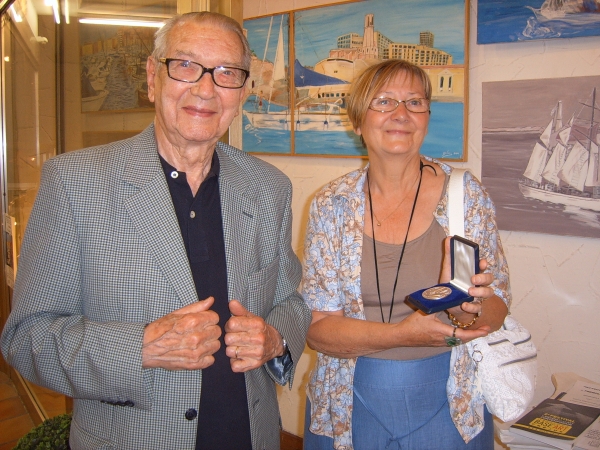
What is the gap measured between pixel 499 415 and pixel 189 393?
0.92 meters

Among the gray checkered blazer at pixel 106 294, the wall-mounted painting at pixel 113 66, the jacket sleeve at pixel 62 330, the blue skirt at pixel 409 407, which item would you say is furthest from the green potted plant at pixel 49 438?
the wall-mounted painting at pixel 113 66

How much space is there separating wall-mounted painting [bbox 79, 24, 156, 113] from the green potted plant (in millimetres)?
1341

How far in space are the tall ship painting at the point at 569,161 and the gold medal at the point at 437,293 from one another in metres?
1.08

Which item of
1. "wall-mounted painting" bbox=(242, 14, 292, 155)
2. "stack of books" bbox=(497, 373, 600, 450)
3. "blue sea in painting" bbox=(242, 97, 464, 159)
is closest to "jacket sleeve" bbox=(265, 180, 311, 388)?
"stack of books" bbox=(497, 373, 600, 450)

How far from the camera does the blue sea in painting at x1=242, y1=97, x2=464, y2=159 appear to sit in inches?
95.4

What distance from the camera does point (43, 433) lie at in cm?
203

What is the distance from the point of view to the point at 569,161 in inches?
84.1

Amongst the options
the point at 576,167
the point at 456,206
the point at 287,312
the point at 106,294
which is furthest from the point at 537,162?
the point at 106,294

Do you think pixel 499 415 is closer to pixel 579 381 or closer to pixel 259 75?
pixel 579 381

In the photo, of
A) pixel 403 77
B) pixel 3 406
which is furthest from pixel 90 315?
pixel 3 406

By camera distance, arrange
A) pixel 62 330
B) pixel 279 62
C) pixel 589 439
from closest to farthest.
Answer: pixel 62 330 < pixel 589 439 < pixel 279 62

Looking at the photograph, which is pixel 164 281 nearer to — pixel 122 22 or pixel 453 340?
pixel 453 340

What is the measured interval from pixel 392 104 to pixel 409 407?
0.93 meters

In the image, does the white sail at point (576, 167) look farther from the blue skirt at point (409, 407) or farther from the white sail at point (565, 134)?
the blue skirt at point (409, 407)
